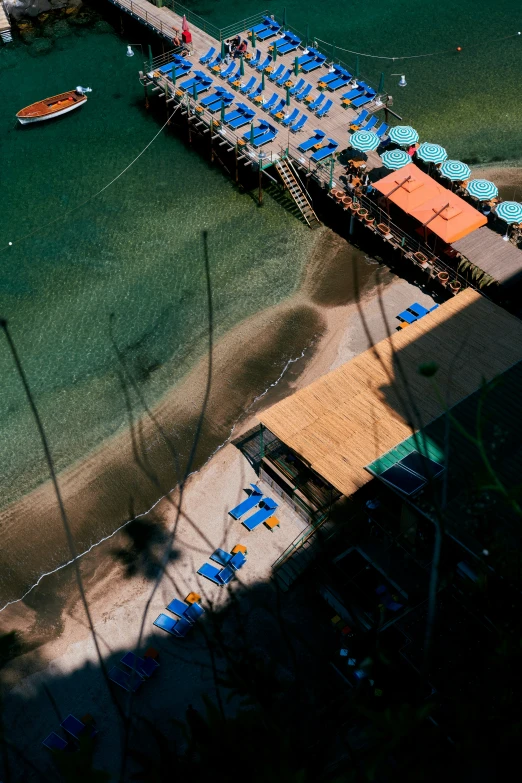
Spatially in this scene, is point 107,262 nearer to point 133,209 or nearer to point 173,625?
point 133,209

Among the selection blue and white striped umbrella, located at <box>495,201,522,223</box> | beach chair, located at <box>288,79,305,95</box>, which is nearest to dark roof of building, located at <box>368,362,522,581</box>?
blue and white striped umbrella, located at <box>495,201,522,223</box>

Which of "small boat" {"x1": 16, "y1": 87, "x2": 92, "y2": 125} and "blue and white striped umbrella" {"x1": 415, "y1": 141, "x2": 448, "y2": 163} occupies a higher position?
"small boat" {"x1": 16, "y1": 87, "x2": 92, "y2": 125}

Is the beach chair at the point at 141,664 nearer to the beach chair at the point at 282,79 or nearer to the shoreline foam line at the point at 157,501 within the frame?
the shoreline foam line at the point at 157,501

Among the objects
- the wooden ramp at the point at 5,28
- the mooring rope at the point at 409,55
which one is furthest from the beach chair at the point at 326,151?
the wooden ramp at the point at 5,28

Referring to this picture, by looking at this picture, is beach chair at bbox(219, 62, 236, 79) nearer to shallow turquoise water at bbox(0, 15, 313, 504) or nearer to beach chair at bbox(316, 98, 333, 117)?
shallow turquoise water at bbox(0, 15, 313, 504)

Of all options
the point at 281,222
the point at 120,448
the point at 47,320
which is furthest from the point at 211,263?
the point at 120,448

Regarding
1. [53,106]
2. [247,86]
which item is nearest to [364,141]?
[247,86]
